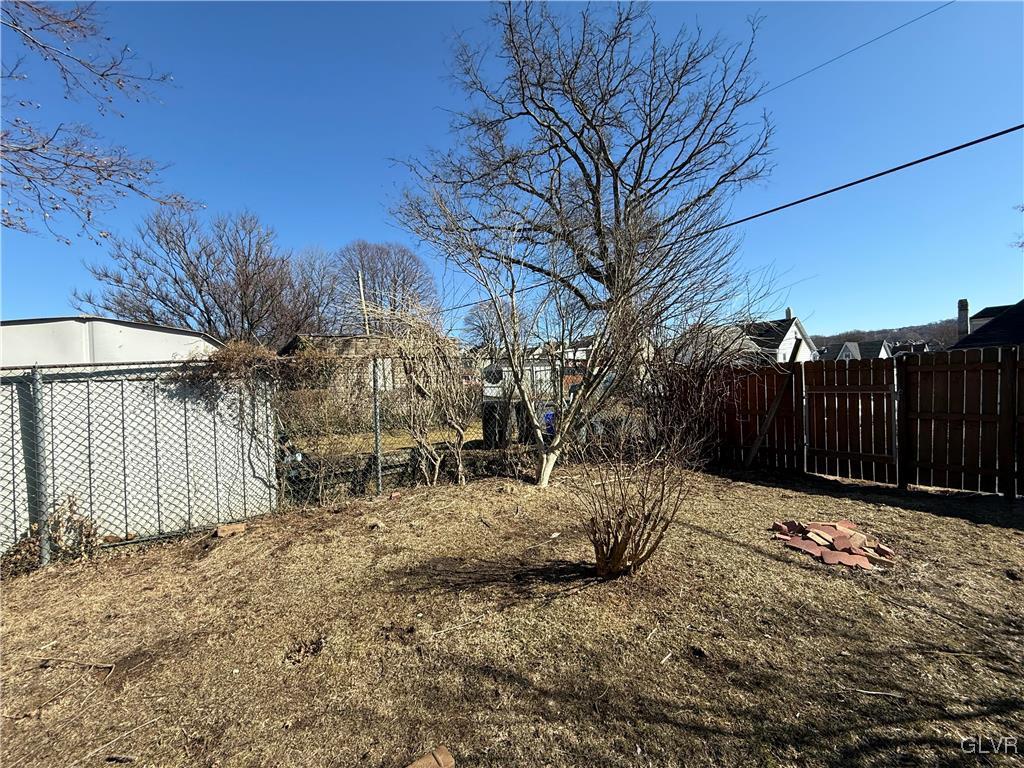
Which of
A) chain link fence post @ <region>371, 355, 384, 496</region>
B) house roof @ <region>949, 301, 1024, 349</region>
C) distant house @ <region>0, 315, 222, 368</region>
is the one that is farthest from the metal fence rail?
house roof @ <region>949, 301, 1024, 349</region>

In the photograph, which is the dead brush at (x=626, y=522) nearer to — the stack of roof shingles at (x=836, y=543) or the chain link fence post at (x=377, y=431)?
the stack of roof shingles at (x=836, y=543)

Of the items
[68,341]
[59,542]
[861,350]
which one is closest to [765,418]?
[59,542]

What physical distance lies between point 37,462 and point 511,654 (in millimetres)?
4522

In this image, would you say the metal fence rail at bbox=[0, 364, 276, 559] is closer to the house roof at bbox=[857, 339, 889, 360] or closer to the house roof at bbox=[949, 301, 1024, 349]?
the house roof at bbox=[949, 301, 1024, 349]

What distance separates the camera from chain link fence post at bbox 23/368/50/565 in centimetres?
402

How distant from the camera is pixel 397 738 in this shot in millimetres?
2027

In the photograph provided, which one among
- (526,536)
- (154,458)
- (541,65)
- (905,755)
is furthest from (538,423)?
(541,65)

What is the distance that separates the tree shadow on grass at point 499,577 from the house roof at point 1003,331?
21883mm

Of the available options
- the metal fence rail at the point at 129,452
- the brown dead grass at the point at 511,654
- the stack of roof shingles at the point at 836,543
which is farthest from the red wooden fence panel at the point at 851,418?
the metal fence rail at the point at 129,452

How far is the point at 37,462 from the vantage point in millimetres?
4090

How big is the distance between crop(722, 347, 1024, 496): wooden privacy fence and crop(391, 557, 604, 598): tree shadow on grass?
526 centimetres

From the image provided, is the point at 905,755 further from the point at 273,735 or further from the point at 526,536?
the point at 526,536

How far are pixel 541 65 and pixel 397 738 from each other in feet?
43.3

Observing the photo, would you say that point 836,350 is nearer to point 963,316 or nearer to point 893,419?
point 963,316
